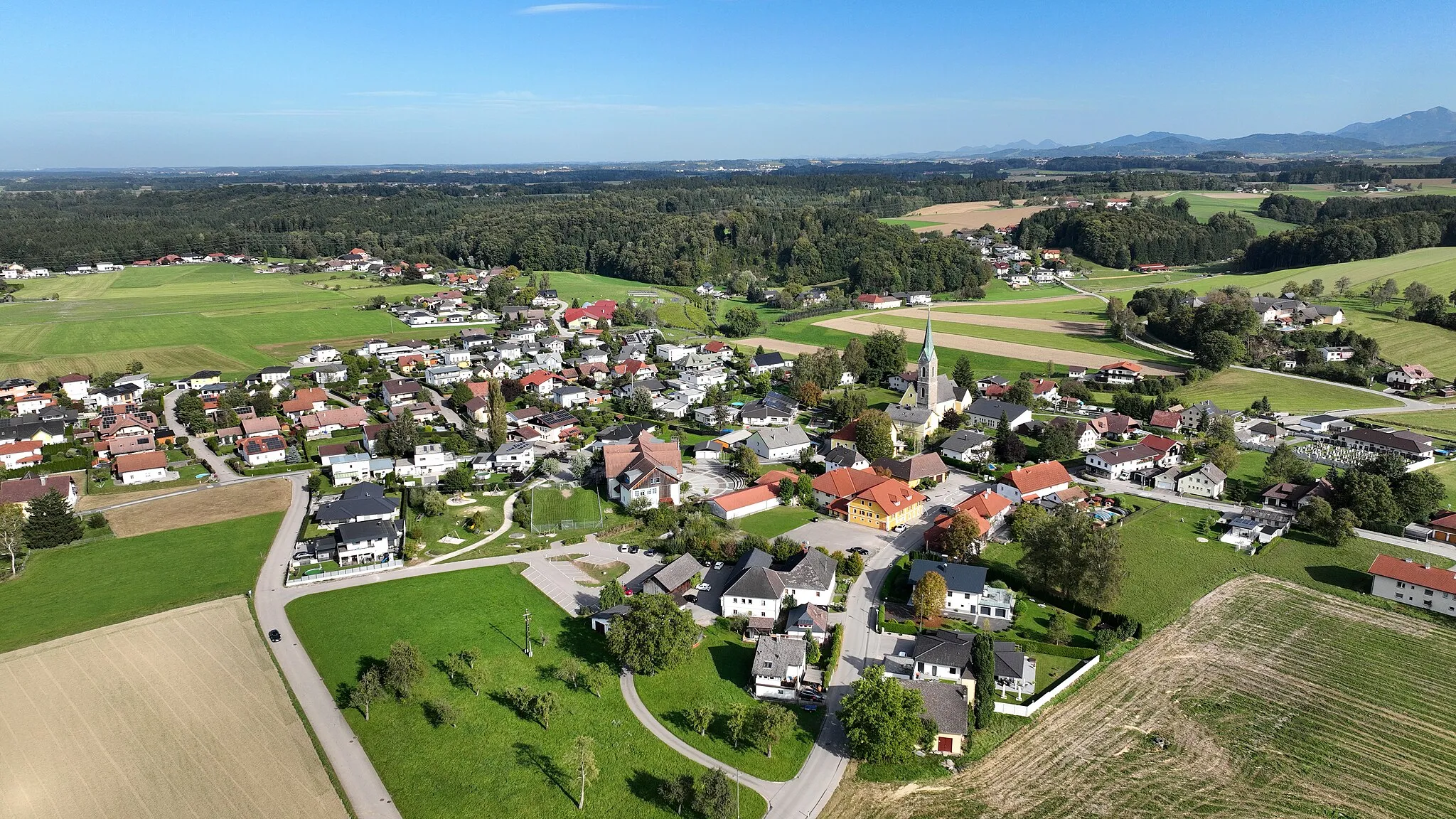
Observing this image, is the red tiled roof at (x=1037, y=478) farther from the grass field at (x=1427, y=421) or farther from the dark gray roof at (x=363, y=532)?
the grass field at (x=1427, y=421)

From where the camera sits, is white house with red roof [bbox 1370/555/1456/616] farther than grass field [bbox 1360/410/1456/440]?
No

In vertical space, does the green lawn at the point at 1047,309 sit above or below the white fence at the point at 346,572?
above

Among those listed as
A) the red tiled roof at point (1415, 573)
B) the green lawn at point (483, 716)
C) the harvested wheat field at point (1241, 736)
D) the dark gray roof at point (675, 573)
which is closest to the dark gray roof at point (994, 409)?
the red tiled roof at point (1415, 573)

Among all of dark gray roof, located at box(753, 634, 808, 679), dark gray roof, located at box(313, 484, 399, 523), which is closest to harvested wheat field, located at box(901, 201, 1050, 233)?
dark gray roof, located at box(313, 484, 399, 523)

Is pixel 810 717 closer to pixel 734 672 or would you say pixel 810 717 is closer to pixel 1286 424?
pixel 734 672

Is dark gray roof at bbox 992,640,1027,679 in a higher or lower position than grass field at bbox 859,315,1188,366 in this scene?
lower

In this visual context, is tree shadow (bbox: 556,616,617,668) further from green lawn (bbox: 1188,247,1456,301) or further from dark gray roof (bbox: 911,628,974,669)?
green lawn (bbox: 1188,247,1456,301)

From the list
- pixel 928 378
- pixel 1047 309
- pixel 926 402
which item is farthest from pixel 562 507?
pixel 1047 309
